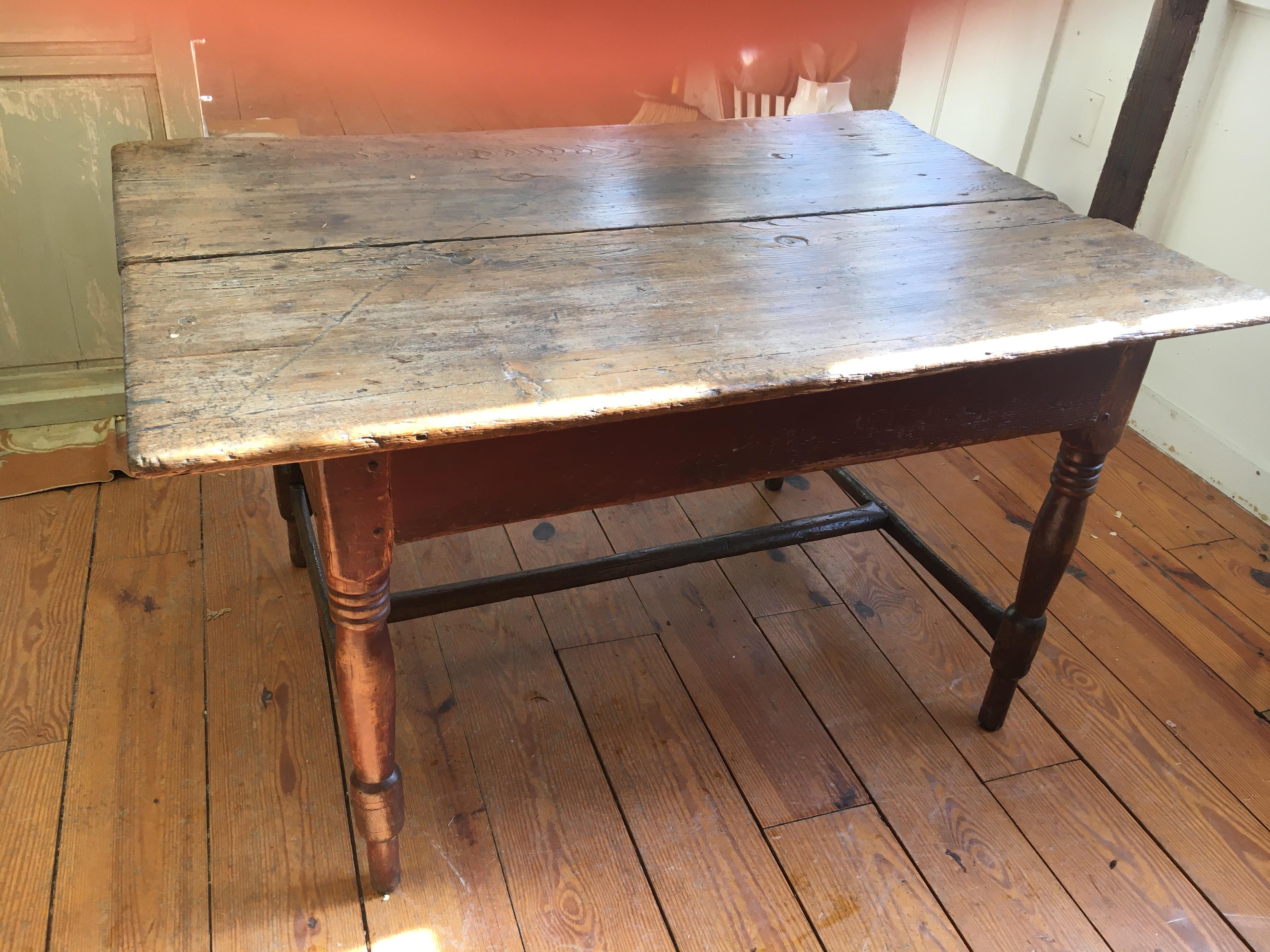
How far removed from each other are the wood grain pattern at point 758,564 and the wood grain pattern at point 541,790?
36cm

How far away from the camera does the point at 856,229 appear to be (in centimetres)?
123

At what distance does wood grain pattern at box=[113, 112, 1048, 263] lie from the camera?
1.14m

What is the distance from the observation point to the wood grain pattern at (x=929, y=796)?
48.5 inches

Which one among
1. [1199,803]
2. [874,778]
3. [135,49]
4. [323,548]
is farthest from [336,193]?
[1199,803]

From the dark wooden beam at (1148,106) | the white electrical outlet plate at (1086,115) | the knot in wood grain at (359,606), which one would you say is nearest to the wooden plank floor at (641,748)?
the knot in wood grain at (359,606)

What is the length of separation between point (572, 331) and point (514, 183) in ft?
1.39

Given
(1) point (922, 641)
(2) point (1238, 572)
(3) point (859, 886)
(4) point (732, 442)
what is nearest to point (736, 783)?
(3) point (859, 886)

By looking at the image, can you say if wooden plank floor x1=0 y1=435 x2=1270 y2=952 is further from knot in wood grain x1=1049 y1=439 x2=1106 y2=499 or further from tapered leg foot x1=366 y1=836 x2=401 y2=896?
knot in wood grain x1=1049 y1=439 x2=1106 y2=499

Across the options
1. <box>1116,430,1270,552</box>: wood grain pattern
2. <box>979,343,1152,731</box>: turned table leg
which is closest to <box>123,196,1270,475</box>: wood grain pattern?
<box>979,343,1152,731</box>: turned table leg

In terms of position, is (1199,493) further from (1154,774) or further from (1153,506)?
(1154,774)

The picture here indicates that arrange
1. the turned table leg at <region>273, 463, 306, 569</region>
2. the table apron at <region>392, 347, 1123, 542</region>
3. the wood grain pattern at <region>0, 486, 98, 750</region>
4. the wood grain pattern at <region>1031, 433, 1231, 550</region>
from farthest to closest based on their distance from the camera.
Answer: the wood grain pattern at <region>1031, 433, 1231, 550</region> < the turned table leg at <region>273, 463, 306, 569</region> < the wood grain pattern at <region>0, 486, 98, 750</region> < the table apron at <region>392, 347, 1123, 542</region>

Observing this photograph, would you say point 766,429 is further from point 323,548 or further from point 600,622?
point 600,622

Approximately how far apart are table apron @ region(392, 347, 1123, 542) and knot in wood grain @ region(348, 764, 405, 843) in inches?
12.9

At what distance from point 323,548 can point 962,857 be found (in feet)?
2.88
